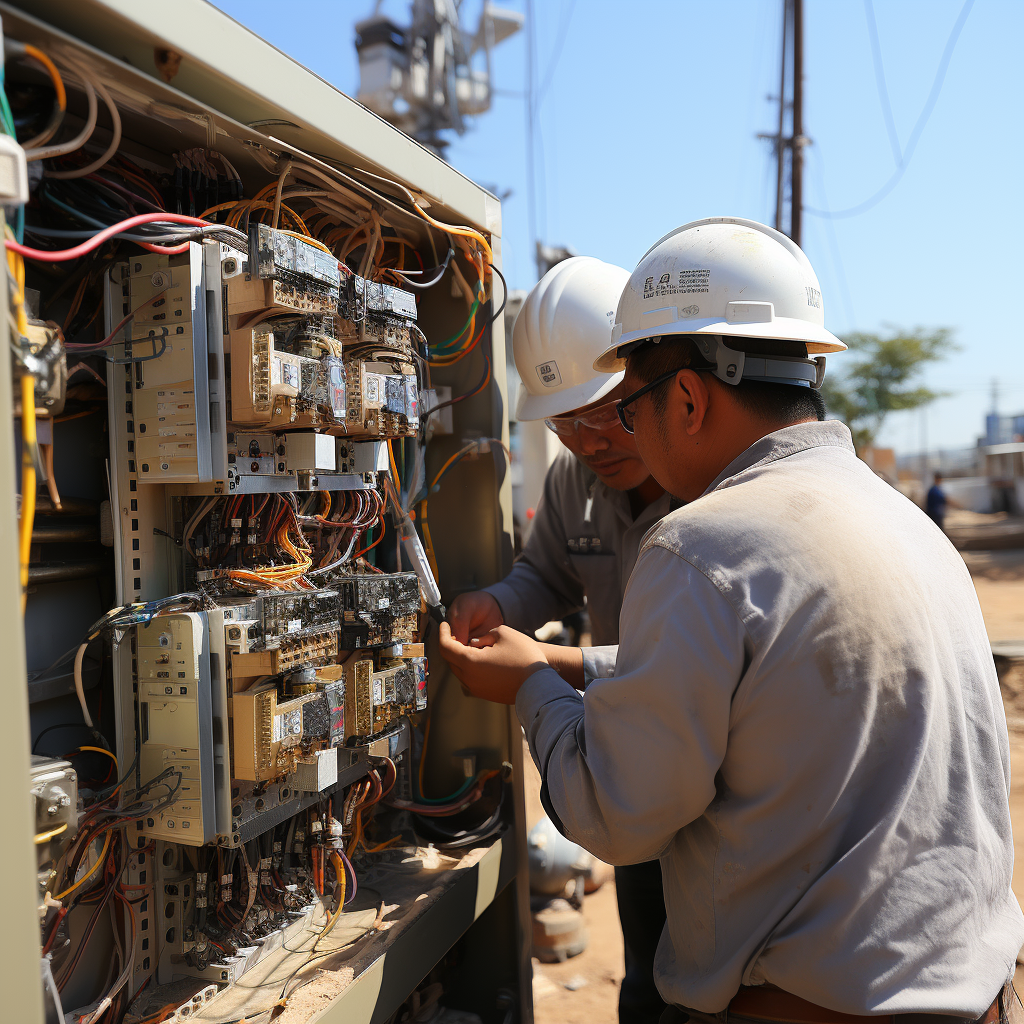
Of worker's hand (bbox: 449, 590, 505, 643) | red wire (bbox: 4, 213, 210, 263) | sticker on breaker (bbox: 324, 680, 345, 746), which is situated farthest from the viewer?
worker's hand (bbox: 449, 590, 505, 643)

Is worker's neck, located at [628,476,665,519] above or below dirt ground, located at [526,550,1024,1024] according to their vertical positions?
above

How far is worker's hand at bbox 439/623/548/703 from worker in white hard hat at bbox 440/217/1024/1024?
1.09ft

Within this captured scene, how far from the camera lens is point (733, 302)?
134 cm

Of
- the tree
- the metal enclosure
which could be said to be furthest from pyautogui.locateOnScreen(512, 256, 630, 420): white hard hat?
the tree

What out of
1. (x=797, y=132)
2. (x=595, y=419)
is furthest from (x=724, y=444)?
(x=797, y=132)

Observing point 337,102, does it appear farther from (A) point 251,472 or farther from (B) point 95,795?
(B) point 95,795

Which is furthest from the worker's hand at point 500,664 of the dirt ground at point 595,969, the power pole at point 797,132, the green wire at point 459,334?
the power pole at point 797,132

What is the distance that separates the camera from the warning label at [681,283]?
135cm

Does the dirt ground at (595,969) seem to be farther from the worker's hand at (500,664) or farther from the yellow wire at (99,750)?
the yellow wire at (99,750)

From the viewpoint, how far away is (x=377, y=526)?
1.95 meters

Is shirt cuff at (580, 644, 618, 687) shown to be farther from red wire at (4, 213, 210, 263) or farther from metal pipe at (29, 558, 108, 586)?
red wire at (4, 213, 210, 263)

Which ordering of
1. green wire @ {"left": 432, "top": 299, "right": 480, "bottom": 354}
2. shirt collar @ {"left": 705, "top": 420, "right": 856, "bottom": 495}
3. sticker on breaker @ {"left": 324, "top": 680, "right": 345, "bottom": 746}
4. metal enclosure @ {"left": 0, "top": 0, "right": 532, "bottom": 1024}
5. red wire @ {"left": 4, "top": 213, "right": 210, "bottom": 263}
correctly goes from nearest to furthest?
metal enclosure @ {"left": 0, "top": 0, "right": 532, "bottom": 1024} → red wire @ {"left": 4, "top": 213, "right": 210, "bottom": 263} → shirt collar @ {"left": 705, "top": 420, "right": 856, "bottom": 495} → sticker on breaker @ {"left": 324, "top": 680, "right": 345, "bottom": 746} → green wire @ {"left": 432, "top": 299, "right": 480, "bottom": 354}

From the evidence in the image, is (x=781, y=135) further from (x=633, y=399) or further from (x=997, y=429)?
(x=997, y=429)

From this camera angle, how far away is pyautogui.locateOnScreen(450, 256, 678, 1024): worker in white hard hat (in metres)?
2.05
